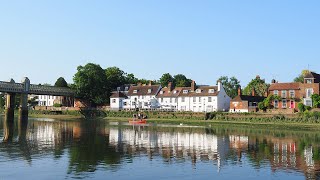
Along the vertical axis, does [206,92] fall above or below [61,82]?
below

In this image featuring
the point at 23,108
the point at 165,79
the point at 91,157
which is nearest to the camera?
the point at 91,157

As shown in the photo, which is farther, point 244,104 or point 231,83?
point 231,83

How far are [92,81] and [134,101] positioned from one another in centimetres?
1370

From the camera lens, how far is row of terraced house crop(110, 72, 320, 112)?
3634 inches

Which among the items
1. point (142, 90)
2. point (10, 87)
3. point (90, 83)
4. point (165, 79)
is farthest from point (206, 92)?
point (10, 87)

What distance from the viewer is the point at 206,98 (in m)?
109

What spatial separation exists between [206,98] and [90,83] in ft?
120

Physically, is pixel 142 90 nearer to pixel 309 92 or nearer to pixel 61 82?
pixel 61 82

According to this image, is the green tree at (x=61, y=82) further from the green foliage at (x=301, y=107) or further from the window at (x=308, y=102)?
the green foliage at (x=301, y=107)

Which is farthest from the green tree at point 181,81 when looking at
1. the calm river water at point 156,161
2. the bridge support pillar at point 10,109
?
the calm river water at point 156,161

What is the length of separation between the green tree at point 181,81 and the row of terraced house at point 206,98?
17105 millimetres

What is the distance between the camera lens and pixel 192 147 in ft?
140

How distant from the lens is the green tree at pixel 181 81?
461 ft

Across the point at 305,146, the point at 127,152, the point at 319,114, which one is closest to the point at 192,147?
the point at 127,152
